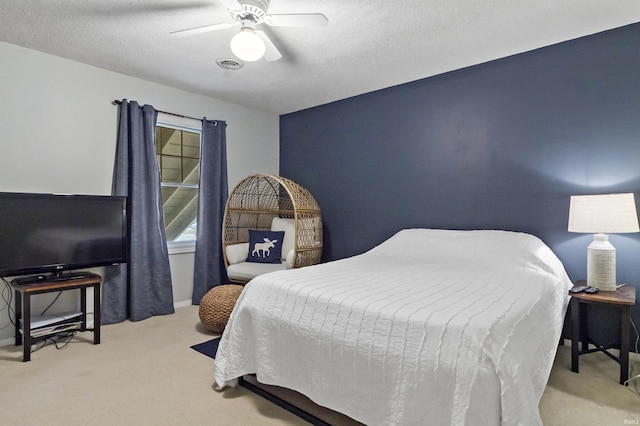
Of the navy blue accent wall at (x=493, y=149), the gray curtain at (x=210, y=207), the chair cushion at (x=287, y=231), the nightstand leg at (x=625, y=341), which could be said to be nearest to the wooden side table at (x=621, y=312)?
the nightstand leg at (x=625, y=341)

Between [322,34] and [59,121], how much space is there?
94.1 inches

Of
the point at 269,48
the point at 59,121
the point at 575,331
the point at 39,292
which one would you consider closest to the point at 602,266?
the point at 575,331

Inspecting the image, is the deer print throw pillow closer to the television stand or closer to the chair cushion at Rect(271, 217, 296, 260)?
the chair cushion at Rect(271, 217, 296, 260)

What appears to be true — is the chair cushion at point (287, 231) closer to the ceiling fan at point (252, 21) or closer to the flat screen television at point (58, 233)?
the flat screen television at point (58, 233)

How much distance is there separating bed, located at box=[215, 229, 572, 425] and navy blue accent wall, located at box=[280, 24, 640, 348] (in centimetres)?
68

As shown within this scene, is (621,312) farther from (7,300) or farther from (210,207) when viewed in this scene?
(7,300)

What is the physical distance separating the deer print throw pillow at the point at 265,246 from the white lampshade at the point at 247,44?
236 centimetres

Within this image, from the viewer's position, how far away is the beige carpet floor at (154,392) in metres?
1.90

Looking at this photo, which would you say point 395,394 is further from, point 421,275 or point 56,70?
point 56,70

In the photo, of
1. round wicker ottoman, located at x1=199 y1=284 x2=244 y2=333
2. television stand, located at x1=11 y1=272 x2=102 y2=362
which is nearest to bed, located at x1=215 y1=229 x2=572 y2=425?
round wicker ottoman, located at x1=199 y1=284 x2=244 y2=333

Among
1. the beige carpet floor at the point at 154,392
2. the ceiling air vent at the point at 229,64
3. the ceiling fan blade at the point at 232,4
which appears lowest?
the beige carpet floor at the point at 154,392

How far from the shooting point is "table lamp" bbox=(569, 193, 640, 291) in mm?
2369

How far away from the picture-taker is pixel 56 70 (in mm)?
3150

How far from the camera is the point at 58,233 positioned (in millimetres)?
2914
